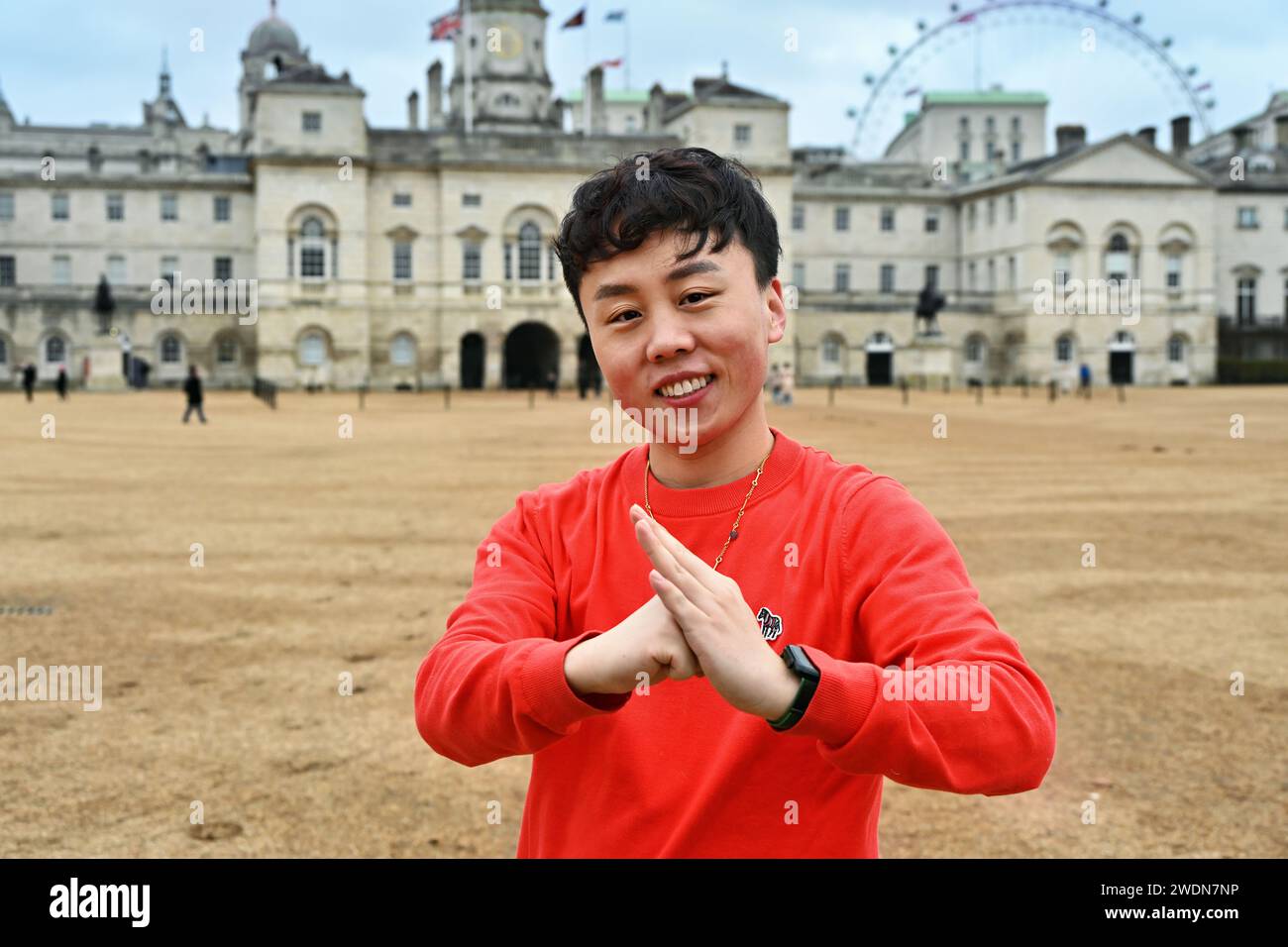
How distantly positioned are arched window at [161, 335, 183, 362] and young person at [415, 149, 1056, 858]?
72.5 m

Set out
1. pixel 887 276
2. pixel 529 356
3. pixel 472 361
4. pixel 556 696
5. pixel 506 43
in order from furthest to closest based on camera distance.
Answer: pixel 887 276 → pixel 506 43 → pixel 529 356 → pixel 472 361 → pixel 556 696

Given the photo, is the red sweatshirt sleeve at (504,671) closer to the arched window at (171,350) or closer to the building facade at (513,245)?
the building facade at (513,245)

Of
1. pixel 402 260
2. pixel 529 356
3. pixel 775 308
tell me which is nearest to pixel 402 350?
pixel 402 260

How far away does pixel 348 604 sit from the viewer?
1059 cm

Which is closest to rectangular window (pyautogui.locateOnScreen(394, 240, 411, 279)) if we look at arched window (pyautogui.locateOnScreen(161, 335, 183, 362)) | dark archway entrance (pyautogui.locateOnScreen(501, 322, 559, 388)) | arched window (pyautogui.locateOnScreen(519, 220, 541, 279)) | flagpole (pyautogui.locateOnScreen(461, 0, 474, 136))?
arched window (pyautogui.locateOnScreen(519, 220, 541, 279))

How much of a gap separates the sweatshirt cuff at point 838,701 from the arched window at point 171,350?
73.2 meters

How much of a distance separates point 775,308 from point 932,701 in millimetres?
975

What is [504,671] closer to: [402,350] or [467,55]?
[402,350]

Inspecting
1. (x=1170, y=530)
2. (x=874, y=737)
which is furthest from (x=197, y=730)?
(x=1170, y=530)

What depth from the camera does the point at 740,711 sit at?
2447mm

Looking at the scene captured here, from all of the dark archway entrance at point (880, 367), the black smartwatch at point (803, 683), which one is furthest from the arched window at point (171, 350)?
the black smartwatch at point (803, 683)

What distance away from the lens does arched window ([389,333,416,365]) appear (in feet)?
227

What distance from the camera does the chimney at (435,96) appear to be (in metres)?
81.7
